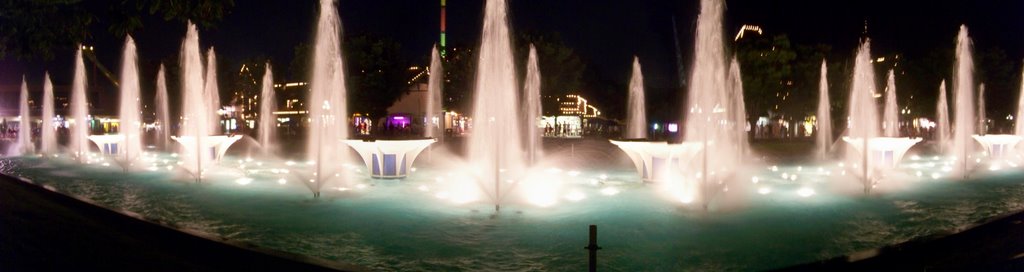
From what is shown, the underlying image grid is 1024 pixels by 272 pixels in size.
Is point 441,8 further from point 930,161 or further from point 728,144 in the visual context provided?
point 930,161

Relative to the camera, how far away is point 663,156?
1641 cm

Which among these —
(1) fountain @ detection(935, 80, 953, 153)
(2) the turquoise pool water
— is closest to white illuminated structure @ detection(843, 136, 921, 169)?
(2) the turquoise pool water

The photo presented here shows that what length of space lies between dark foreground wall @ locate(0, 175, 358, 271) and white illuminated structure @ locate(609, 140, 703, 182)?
10.8 metres

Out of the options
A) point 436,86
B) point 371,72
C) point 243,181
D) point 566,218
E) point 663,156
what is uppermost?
point 371,72

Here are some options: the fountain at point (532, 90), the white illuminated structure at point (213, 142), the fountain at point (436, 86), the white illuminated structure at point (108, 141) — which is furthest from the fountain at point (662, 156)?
the fountain at point (436, 86)

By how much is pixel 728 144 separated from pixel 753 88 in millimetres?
6221

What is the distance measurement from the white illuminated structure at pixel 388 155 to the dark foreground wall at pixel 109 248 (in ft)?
23.9

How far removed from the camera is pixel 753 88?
126 ft

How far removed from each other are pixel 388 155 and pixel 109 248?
9362 mm

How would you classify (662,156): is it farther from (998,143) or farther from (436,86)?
(436,86)

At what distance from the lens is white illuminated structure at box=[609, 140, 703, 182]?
16312mm

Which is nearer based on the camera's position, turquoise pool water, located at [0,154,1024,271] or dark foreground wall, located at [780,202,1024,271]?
dark foreground wall, located at [780,202,1024,271]

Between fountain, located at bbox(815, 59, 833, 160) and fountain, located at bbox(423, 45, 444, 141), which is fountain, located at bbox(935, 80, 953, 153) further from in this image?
fountain, located at bbox(423, 45, 444, 141)

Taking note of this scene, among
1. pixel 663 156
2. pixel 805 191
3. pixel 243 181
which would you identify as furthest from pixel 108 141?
pixel 805 191
